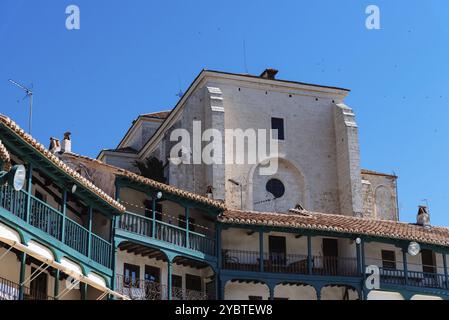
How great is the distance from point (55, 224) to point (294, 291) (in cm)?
1501

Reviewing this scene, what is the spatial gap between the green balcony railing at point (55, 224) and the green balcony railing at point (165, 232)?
159cm

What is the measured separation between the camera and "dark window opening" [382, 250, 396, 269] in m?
42.5

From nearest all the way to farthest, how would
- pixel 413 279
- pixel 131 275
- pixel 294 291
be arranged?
pixel 131 275
pixel 294 291
pixel 413 279

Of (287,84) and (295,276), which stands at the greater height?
(287,84)

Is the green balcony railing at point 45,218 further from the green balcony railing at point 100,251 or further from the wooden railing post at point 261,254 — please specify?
the wooden railing post at point 261,254

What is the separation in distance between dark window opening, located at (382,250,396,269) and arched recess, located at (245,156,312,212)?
36.4 ft

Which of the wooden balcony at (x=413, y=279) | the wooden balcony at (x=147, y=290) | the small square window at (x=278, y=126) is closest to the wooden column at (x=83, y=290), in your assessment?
the wooden balcony at (x=147, y=290)

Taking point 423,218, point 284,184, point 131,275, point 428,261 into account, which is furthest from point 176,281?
point 284,184

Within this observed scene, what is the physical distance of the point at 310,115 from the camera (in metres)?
56.1

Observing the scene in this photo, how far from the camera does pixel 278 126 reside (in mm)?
54969

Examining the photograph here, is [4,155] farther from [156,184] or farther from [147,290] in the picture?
[147,290]
